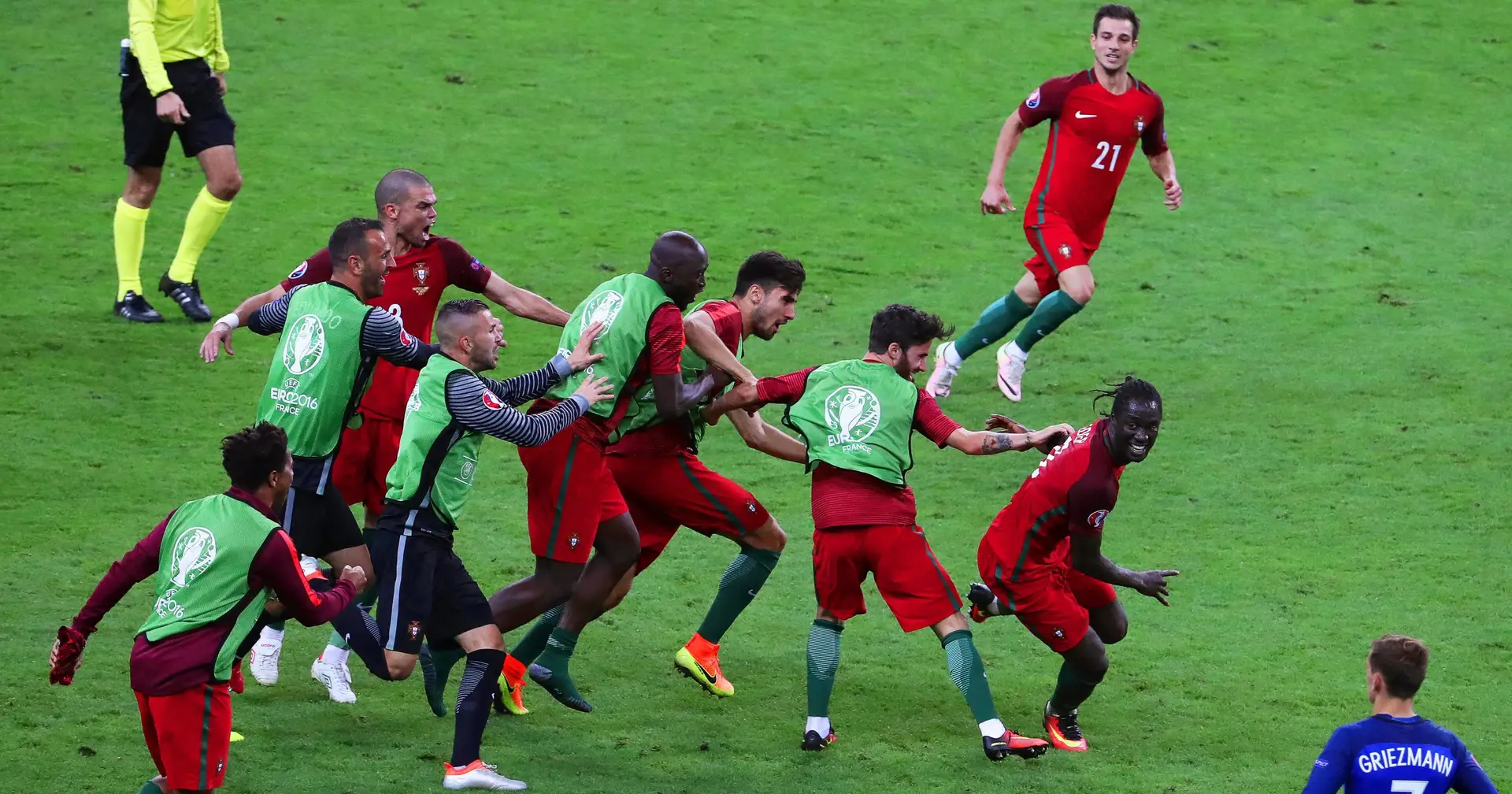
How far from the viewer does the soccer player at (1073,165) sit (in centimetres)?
1011

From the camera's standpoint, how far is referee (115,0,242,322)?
11.2 m

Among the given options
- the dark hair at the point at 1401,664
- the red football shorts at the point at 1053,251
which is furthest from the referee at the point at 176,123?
the dark hair at the point at 1401,664

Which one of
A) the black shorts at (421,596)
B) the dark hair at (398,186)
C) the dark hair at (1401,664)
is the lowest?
the black shorts at (421,596)

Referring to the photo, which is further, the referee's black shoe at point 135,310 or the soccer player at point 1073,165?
the referee's black shoe at point 135,310

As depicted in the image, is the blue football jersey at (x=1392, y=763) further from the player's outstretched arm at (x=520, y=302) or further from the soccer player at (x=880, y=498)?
the player's outstretched arm at (x=520, y=302)

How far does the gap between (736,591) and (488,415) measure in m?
1.56

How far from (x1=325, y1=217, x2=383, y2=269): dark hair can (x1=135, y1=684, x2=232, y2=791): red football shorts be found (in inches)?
72.8

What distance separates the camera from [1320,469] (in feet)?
31.9

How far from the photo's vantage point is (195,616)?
18.1 ft

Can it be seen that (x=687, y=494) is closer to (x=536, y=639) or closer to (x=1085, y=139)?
(x=536, y=639)

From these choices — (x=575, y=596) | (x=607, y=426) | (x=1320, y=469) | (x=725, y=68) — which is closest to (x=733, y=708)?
(x=575, y=596)

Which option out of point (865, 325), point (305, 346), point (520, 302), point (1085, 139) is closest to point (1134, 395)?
point (520, 302)

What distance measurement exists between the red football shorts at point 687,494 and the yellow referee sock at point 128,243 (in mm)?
5484

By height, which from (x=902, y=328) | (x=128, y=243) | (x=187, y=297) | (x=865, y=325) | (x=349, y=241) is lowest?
(x=187, y=297)
